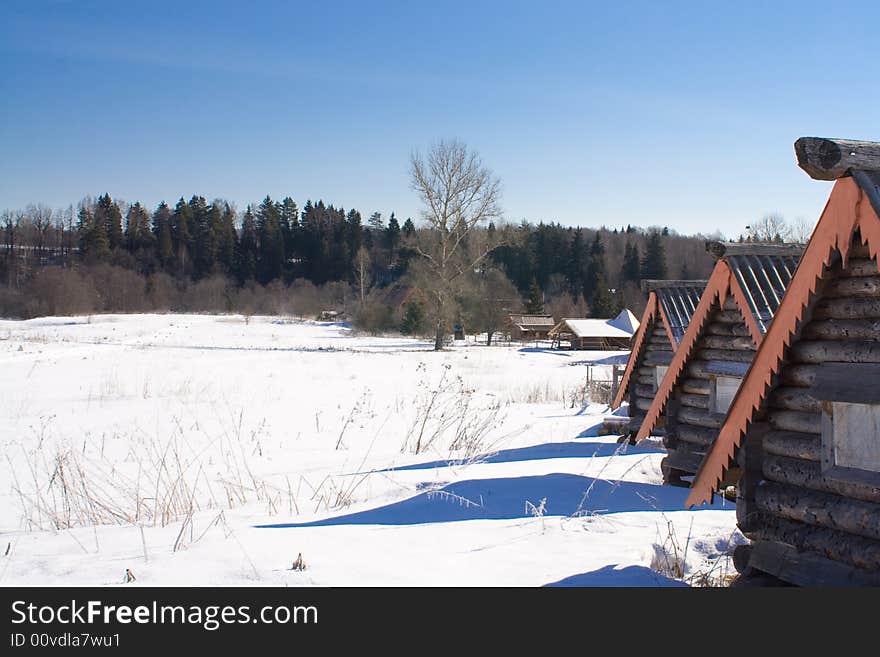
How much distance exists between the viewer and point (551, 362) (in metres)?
36.8

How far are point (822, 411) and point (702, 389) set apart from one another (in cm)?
495

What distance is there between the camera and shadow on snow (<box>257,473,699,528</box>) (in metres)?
7.04

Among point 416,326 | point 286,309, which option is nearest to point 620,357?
point 416,326

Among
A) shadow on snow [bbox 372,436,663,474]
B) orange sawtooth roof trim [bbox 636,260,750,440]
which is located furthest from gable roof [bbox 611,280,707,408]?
orange sawtooth roof trim [bbox 636,260,750,440]

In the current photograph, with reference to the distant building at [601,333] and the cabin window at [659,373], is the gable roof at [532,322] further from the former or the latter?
the cabin window at [659,373]

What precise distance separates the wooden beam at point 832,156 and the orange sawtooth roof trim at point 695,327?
4.37m

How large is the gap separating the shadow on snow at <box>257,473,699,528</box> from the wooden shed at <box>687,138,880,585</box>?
194cm

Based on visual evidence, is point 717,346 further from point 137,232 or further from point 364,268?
point 137,232

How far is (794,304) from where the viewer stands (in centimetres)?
505

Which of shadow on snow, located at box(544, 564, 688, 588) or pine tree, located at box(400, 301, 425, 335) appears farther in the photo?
pine tree, located at box(400, 301, 425, 335)

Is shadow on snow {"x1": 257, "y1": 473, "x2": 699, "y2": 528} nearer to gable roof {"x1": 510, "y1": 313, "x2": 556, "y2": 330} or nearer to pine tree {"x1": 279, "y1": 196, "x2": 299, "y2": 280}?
gable roof {"x1": 510, "y1": 313, "x2": 556, "y2": 330}

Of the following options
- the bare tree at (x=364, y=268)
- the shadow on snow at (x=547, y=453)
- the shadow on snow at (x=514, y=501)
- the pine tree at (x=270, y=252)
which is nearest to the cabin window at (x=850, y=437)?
the shadow on snow at (x=514, y=501)

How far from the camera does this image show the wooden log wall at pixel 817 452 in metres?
4.71

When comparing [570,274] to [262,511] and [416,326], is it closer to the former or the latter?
[416,326]
